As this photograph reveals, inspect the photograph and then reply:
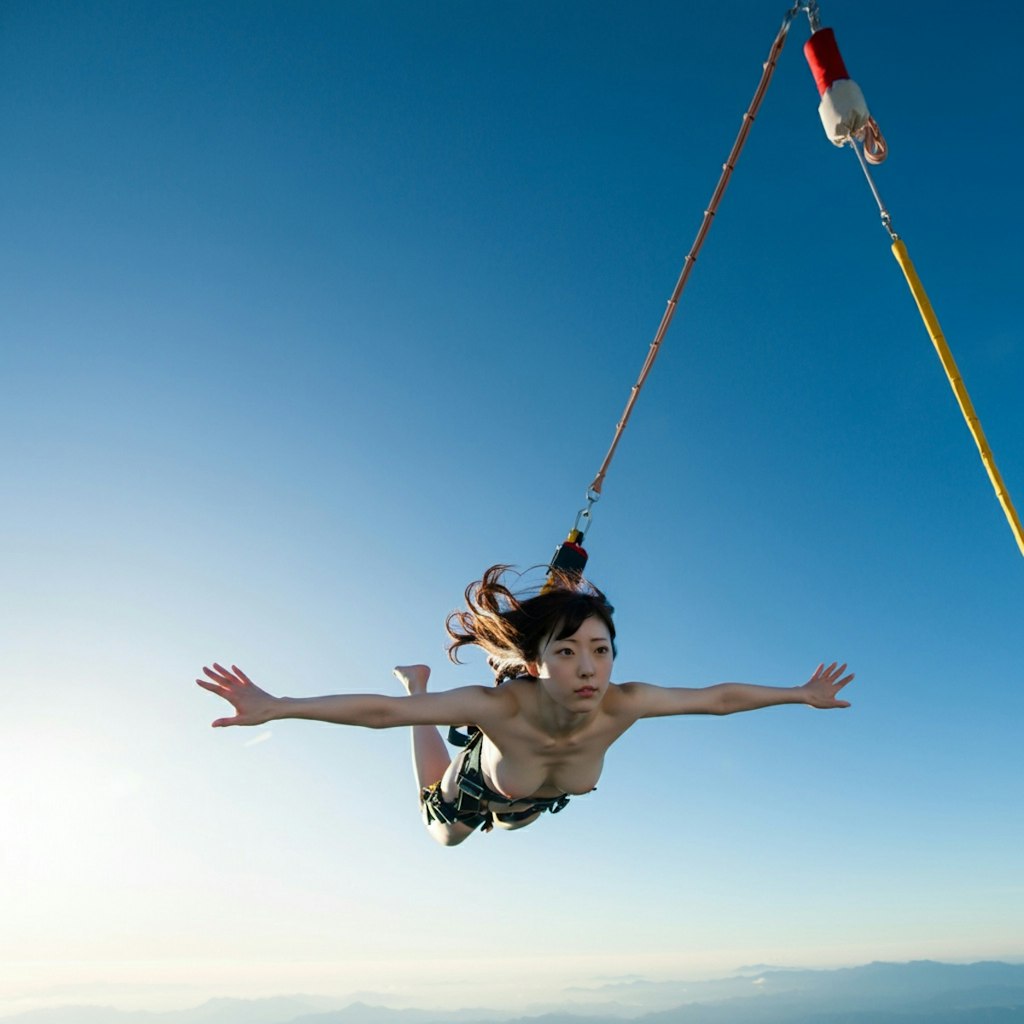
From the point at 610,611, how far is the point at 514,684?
0.71 m

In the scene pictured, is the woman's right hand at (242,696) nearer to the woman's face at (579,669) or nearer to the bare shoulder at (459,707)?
the bare shoulder at (459,707)

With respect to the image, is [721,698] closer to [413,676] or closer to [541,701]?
[541,701]

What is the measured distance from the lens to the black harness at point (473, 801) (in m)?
6.63

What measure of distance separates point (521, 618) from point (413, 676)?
187cm

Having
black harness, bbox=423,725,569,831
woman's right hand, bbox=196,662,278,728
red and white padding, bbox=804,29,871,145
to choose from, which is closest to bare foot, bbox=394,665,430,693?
black harness, bbox=423,725,569,831

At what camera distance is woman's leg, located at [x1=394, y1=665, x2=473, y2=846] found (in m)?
7.41

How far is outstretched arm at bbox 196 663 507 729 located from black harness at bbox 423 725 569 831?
2.45 ft

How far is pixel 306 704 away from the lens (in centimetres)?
509

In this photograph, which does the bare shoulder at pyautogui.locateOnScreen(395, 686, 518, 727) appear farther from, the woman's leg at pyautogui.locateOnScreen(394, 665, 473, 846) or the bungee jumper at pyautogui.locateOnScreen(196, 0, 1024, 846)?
the woman's leg at pyautogui.locateOnScreen(394, 665, 473, 846)

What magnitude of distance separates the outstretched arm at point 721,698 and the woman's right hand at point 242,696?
218 cm

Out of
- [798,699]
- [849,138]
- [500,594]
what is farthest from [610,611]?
[849,138]

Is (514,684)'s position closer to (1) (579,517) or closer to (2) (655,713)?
(2) (655,713)

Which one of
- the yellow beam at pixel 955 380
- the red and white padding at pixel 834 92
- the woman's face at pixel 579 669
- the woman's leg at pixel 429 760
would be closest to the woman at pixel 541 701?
the woman's face at pixel 579 669

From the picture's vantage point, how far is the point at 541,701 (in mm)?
5844
